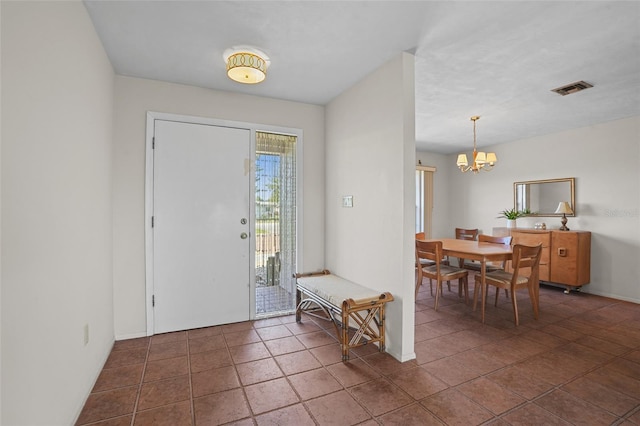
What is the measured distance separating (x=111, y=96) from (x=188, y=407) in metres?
2.50

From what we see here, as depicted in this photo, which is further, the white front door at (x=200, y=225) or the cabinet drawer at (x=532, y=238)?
the cabinet drawer at (x=532, y=238)

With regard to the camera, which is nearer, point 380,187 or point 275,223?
point 380,187

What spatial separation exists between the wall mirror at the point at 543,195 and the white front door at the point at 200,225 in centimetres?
451

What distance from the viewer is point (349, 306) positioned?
2.29 metres

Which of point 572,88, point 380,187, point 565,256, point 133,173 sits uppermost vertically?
point 572,88

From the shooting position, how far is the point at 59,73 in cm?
147

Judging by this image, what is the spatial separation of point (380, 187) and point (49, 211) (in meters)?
2.14

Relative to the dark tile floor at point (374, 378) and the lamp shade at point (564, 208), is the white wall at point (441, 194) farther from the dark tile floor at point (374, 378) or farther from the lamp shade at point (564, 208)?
the dark tile floor at point (374, 378)

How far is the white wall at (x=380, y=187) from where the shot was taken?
7.62 ft

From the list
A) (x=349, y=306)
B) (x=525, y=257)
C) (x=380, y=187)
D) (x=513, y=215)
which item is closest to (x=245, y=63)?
(x=380, y=187)

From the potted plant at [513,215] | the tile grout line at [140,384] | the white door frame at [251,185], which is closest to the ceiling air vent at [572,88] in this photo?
the potted plant at [513,215]

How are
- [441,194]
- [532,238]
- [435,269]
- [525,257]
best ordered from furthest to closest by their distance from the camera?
[441,194], [532,238], [435,269], [525,257]

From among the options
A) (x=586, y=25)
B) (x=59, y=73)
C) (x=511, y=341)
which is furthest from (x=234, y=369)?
(x=586, y=25)

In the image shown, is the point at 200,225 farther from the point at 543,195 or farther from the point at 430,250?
the point at 543,195
